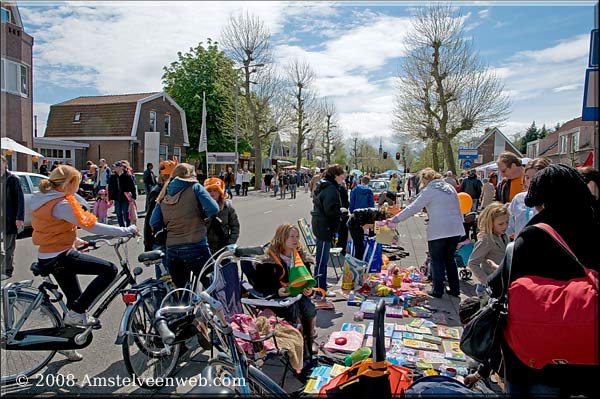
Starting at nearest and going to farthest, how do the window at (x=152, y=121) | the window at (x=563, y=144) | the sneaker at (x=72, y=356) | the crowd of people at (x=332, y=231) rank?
→ 1. the crowd of people at (x=332, y=231)
2. the sneaker at (x=72, y=356)
3. the window at (x=152, y=121)
4. the window at (x=563, y=144)

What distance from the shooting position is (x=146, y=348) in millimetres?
3975

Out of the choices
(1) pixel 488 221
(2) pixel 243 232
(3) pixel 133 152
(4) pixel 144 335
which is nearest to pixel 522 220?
(1) pixel 488 221

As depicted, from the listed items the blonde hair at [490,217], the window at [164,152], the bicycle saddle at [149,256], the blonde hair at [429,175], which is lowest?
the bicycle saddle at [149,256]

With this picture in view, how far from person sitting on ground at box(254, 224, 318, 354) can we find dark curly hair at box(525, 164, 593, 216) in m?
2.51

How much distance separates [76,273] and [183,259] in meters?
1.02

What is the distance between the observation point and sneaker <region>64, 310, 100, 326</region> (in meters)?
4.05

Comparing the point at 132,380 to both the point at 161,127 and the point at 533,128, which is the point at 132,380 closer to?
the point at 161,127

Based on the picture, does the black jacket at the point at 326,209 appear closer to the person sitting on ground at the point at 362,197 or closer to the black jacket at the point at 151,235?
the black jacket at the point at 151,235

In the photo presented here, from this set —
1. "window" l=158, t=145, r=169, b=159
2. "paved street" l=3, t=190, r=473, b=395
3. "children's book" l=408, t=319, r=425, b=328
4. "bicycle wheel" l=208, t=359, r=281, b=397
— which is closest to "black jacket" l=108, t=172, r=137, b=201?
"paved street" l=3, t=190, r=473, b=395

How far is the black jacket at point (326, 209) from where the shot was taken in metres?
6.50

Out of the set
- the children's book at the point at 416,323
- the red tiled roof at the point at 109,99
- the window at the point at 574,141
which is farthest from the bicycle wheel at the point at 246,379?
the window at the point at 574,141

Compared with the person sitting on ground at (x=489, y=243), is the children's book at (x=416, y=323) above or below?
below

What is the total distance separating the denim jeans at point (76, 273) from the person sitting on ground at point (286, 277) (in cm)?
148

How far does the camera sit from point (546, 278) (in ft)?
7.22
